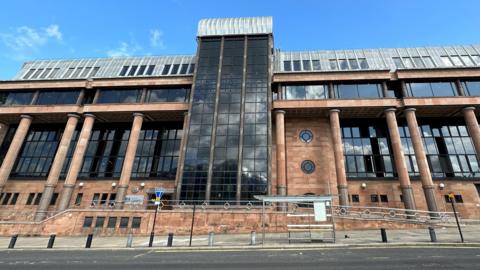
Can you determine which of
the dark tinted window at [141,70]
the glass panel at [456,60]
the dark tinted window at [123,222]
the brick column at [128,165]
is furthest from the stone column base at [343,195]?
the dark tinted window at [141,70]

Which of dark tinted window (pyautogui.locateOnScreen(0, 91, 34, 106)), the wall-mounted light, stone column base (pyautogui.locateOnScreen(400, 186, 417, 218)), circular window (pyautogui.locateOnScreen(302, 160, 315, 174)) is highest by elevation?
dark tinted window (pyautogui.locateOnScreen(0, 91, 34, 106))

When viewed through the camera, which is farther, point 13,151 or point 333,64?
point 333,64

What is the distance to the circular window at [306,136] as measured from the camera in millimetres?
33466

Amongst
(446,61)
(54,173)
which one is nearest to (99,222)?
(54,173)

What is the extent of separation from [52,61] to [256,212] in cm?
4483

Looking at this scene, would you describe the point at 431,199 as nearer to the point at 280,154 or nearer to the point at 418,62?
the point at 280,154

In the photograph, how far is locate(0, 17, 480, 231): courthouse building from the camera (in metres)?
28.8

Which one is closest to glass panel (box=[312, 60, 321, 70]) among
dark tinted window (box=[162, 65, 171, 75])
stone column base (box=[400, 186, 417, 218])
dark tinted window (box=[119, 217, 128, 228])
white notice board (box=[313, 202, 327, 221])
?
stone column base (box=[400, 186, 417, 218])

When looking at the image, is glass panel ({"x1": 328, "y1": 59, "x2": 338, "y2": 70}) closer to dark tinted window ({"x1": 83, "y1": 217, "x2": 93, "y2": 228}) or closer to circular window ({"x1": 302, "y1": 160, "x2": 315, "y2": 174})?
circular window ({"x1": 302, "y1": 160, "x2": 315, "y2": 174})

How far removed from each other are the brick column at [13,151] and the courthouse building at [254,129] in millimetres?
137

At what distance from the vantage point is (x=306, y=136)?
111 feet

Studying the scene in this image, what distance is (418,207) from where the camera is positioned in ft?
94.5

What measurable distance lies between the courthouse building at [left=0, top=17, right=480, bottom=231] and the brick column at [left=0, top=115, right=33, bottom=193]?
0.45ft

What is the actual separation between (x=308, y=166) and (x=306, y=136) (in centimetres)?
433
